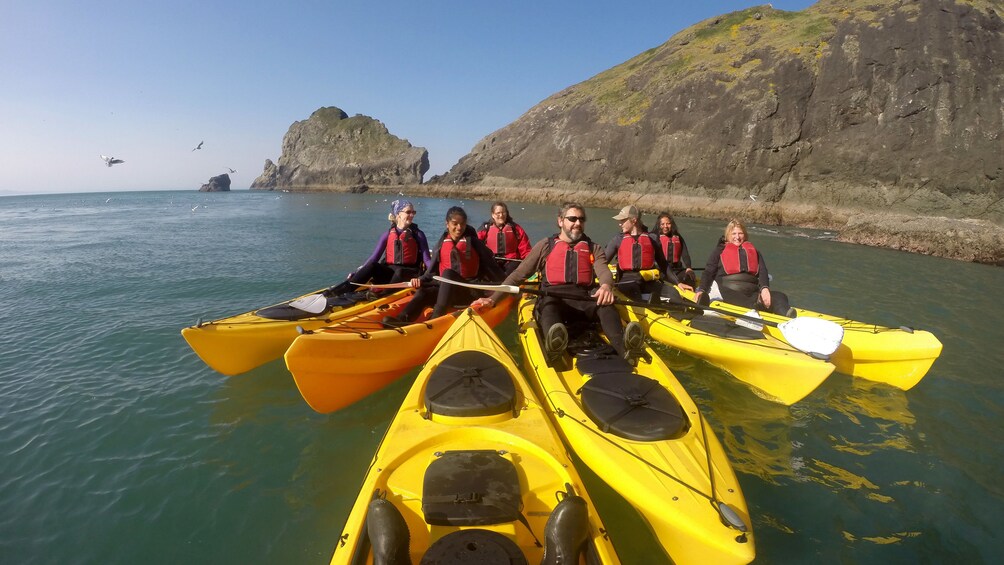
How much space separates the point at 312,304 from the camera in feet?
20.2

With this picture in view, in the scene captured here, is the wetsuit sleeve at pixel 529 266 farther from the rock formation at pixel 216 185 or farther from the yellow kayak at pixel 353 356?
the rock formation at pixel 216 185

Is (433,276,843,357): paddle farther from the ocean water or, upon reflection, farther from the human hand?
the ocean water

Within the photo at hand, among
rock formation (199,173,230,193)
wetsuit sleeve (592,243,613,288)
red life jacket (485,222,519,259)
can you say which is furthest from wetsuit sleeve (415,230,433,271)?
rock formation (199,173,230,193)

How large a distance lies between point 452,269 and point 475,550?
15.5ft

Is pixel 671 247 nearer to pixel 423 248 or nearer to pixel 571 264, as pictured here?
pixel 571 264

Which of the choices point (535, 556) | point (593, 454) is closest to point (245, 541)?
point (535, 556)

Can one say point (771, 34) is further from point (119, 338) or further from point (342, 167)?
point (342, 167)

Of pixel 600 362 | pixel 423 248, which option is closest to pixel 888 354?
pixel 600 362

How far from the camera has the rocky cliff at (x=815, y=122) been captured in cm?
2414

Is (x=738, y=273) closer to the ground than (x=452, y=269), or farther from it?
closer to the ground

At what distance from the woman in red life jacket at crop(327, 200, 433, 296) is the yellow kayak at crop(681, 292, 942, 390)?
5681 millimetres

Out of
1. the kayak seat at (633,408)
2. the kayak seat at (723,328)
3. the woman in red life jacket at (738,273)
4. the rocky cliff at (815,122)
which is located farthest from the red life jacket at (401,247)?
the rocky cliff at (815,122)

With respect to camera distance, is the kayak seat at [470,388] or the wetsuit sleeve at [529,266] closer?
the kayak seat at [470,388]

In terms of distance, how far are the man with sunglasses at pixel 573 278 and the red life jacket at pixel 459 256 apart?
1.25 m
